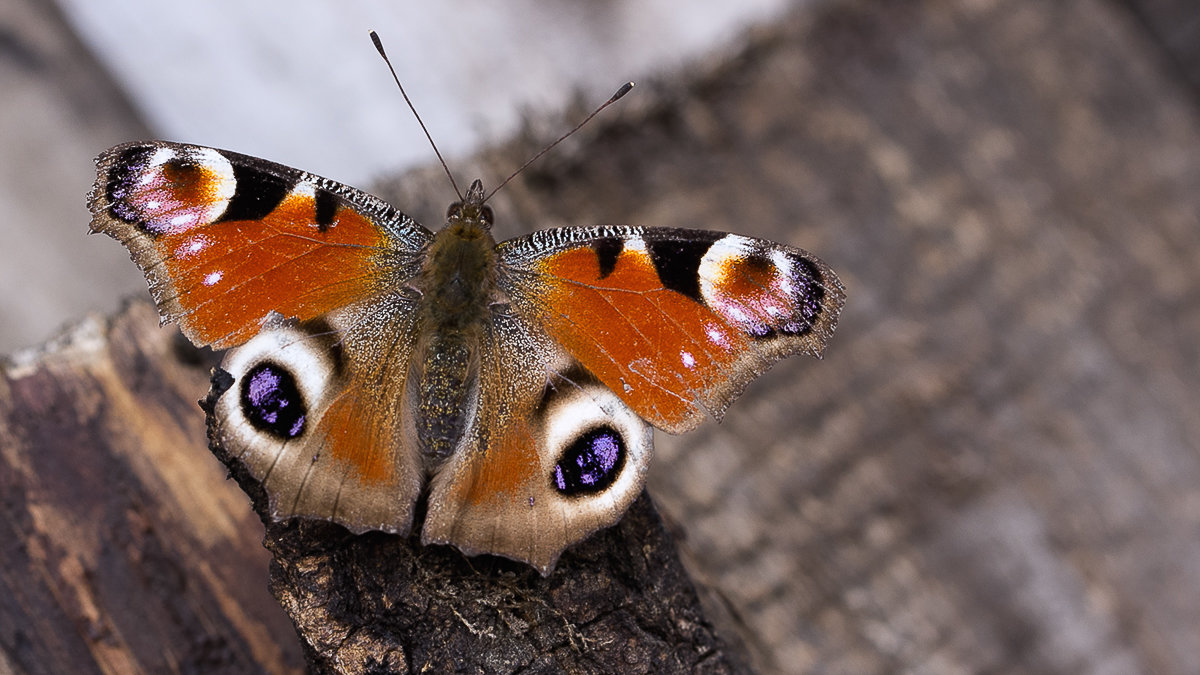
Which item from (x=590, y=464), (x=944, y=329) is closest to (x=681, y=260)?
(x=590, y=464)

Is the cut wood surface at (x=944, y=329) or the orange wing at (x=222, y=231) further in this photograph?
Answer: the cut wood surface at (x=944, y=329)

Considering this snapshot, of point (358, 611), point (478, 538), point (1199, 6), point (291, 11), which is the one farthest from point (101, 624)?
point (1199, 6)

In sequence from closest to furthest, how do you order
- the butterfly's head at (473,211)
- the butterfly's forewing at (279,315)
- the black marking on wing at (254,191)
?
the butterfly's forewing at (279,315), the black marking on wing at (254,191), the butterfly's head at (473,211)

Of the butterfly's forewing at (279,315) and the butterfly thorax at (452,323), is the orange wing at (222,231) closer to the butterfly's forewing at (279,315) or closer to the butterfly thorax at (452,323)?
the butterfly's forewing at (279,315)

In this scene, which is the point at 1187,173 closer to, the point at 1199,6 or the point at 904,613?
the point at 1199,6

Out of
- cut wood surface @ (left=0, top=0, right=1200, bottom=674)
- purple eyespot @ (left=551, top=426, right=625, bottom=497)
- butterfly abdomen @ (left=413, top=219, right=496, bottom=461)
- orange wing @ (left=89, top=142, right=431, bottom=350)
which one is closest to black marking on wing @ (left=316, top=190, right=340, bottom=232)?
orange wing @ (left=89, top=142, right=431, bottom=350)

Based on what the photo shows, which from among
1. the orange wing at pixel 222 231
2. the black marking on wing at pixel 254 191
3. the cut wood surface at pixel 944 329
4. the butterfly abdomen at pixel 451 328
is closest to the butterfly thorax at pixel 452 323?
the butterfly abdomen at pixel 451 328

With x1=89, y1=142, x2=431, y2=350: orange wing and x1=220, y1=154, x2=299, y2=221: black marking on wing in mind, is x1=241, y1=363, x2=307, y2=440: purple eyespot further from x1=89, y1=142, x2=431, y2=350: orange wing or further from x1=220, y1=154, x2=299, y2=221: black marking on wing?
x1=220, y1=154, x2=299, y2=221: black marking on wing

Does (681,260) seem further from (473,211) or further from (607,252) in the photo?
(473,211)
